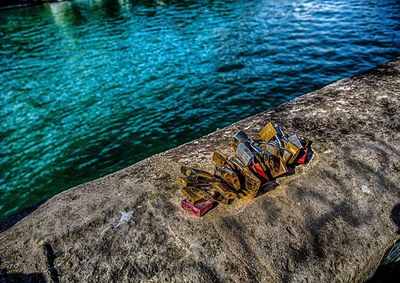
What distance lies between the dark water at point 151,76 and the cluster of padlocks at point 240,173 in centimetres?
513

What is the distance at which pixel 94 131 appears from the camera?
888cm

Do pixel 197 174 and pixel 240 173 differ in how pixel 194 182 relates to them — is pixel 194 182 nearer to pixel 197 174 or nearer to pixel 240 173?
pixel 197 174

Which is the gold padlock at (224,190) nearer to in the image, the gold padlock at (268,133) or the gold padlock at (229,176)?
the gold padlock at (229,176)

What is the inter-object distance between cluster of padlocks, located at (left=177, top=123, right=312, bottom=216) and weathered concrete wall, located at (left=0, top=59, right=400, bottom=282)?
135 millimetres

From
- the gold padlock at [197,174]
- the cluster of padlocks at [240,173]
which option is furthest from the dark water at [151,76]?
the cluster of padlocks at [240,173]

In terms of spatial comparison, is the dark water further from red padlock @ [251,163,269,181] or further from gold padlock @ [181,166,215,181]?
red padlock @ [251,163,269,181]

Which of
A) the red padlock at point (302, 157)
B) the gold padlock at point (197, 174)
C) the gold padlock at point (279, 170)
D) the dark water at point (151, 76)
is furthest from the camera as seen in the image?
the dark water at point (151, 76)

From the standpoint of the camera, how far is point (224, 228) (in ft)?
8.66

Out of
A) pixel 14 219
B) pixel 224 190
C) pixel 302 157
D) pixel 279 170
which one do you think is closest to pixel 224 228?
pixel 224 190

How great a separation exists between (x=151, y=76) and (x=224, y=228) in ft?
34.3

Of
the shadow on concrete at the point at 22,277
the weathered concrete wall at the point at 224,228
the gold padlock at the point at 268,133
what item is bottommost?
the weathered concrete wall at the point at 224,228

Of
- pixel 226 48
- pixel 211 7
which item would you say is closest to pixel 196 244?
pixel 226 48

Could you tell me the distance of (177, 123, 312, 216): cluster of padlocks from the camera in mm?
2771

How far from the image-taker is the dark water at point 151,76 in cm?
807
